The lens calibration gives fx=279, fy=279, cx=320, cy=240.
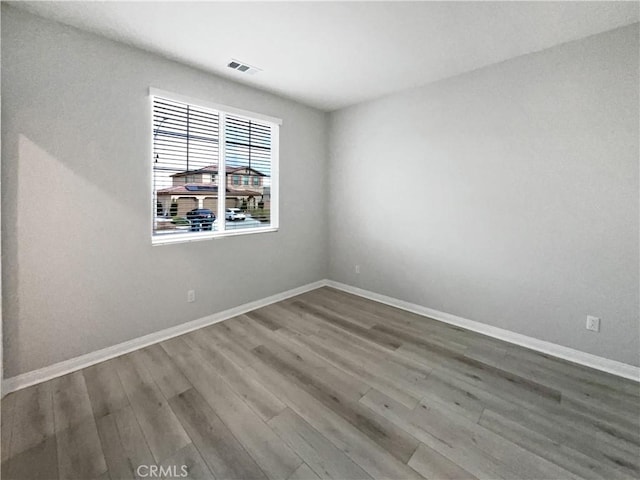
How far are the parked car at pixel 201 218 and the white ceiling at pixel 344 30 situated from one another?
1471 mm

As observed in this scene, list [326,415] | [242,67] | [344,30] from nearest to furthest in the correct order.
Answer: [326,415]
[344,30]
[242,67]

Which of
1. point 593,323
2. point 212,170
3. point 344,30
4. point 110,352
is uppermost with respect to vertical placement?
point 344,30

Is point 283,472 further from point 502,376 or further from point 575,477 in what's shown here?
point 502,376

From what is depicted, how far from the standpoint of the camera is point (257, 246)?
3592 millimetres

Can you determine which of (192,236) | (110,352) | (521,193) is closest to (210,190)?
(192,236)

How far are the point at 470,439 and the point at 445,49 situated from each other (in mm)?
2999

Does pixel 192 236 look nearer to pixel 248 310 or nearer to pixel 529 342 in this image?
pixel 248 310

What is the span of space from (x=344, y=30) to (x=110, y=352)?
11.0ft

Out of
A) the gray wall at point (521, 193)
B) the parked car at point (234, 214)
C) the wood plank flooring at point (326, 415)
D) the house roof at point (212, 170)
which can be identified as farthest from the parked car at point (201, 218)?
the gray wall at point (521, 193)

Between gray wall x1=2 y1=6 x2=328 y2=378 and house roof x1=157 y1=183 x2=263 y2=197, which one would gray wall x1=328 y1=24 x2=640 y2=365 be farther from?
gray wall x1=2 y1=6 x2=328 y2=378

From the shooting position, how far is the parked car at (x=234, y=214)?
337 cm
